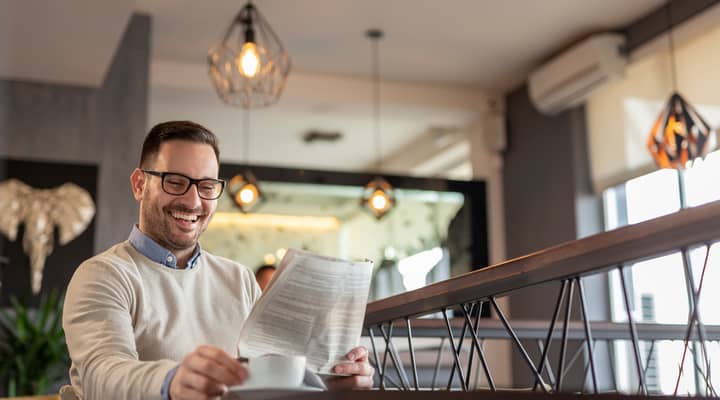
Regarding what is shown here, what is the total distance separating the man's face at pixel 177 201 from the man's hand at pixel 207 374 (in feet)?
1.82

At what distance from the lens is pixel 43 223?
5977 mm

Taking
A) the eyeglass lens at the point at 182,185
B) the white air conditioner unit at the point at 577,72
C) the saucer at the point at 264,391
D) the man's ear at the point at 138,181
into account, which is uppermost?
the white air conditioner unit at the point at 577,72

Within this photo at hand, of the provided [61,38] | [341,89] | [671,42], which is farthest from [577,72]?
[61,38]

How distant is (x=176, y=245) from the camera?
1726mm

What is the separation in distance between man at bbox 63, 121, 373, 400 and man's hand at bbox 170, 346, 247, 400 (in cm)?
24

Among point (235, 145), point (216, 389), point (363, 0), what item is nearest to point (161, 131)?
point (216, 389)

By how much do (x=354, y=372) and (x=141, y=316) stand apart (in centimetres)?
40

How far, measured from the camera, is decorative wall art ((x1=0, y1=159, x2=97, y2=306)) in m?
5.89

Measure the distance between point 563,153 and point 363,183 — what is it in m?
1.62

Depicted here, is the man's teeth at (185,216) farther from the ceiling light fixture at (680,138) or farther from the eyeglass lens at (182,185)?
the ceiling light fixture at (680,138)

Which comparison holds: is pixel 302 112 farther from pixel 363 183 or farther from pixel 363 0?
pixel 363 0

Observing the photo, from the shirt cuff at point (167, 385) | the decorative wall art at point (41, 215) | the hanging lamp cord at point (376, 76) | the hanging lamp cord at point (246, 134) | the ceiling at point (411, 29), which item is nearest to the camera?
the shirt cuff at point (167, 385)

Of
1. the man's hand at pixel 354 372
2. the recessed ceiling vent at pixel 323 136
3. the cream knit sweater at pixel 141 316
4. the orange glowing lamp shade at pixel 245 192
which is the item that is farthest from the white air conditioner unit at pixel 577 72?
the man's hand at pixel 354 372

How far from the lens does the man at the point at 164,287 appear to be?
1485 mm
